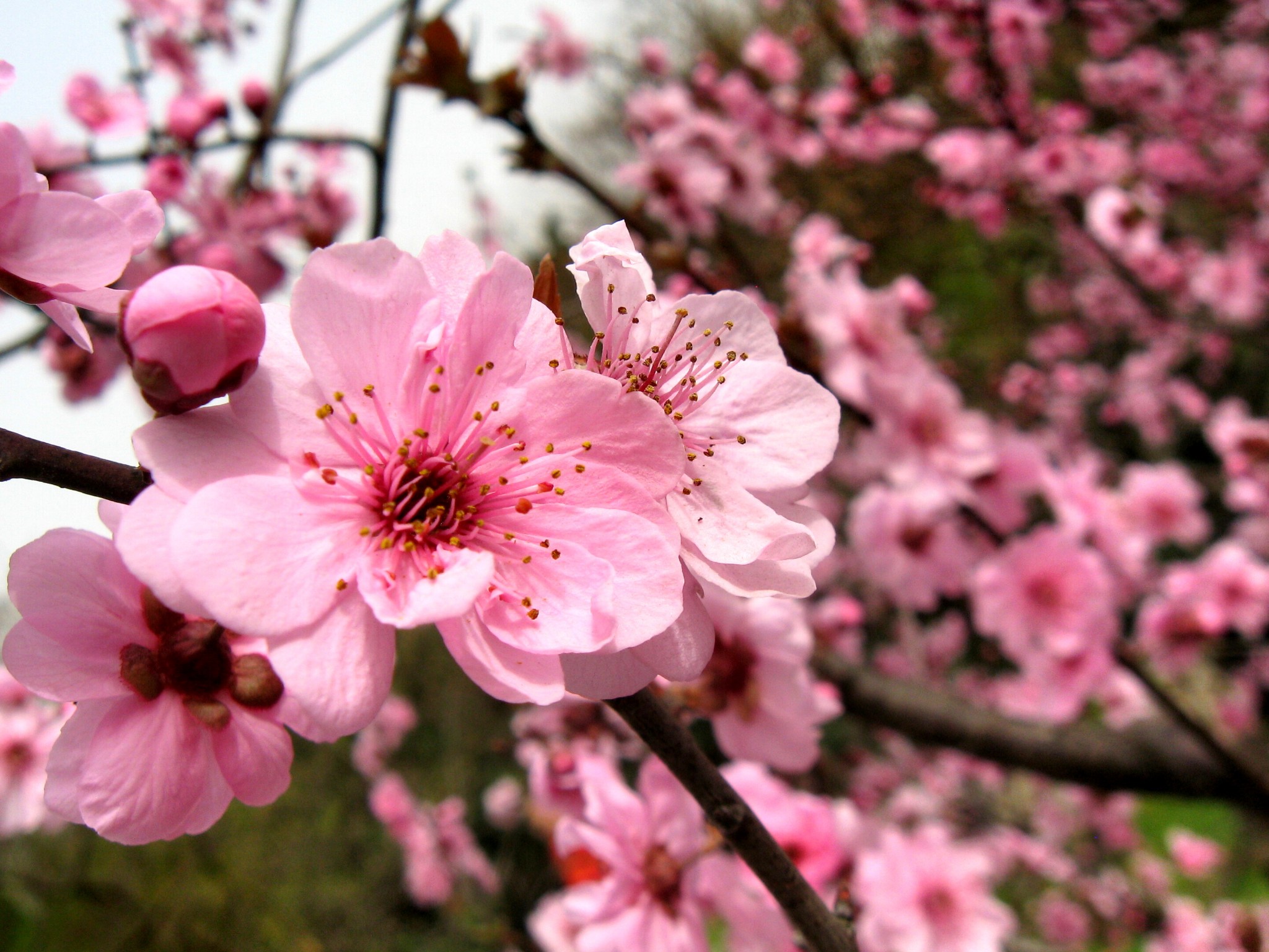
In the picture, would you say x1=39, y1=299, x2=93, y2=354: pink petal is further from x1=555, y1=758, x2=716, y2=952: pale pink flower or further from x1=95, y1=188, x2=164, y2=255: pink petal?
x1=555, y1=758, x2=716, y2=952: pale pink flower

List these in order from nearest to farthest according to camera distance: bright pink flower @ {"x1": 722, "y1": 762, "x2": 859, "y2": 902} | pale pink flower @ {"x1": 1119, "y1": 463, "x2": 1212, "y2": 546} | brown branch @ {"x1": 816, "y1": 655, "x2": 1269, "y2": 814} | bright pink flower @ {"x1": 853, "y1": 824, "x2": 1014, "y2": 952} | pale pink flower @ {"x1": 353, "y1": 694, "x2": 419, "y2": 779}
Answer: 1. bright pink flower @ {"x1": 722, "y1": 762, "x2": 859, "y2": 902}
2. bright pink flower @ {"x1": 853, "y1": 824, "x2": 1014, "y2": 952}
3. brown branch @ {"x1": 816, "y1": 655, "x2": 1269, "y2": 814}
4. pale pink flower @ {"x1": 1119, "y1": 463, "x2": 1212, "y2": 546}
5. pale pink flower @ {"x1": 353, "y1": 694, "x2": 419, "y2": 779}

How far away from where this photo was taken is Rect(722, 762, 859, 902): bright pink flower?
122 cm

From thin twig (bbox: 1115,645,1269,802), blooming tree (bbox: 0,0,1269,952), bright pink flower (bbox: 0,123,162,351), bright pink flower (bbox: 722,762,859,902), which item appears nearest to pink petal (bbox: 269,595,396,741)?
blooming tree (bbox: 0,0,1269,952)

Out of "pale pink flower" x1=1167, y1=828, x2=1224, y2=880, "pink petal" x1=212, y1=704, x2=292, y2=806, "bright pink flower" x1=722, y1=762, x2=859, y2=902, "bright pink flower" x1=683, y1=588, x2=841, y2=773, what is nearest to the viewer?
"pink petal" x1=212, y1=704, x2=292, y2=806

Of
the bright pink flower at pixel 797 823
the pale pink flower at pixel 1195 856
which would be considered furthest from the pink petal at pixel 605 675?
the pale pink flower at pixel 1195 856

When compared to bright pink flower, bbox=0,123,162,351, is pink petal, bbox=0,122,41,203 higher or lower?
higher

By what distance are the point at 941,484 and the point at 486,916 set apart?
4164 mm

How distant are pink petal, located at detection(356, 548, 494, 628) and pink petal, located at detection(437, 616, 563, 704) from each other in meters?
0.03

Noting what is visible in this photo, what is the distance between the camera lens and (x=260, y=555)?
0.43m

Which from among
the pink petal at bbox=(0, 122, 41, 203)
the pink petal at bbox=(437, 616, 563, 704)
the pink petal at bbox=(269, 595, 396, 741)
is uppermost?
the pink petal at bbox=(0, 122, 41, 203)

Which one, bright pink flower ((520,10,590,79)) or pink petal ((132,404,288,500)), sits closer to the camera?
pink petal ((132,404,288,500))

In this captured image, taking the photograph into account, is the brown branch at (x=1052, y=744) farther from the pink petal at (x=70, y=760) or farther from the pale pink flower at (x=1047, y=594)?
the pink petal at (x=70, y=760)

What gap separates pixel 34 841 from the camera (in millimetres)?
3705

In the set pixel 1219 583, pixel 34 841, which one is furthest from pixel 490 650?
pixel 34 841
